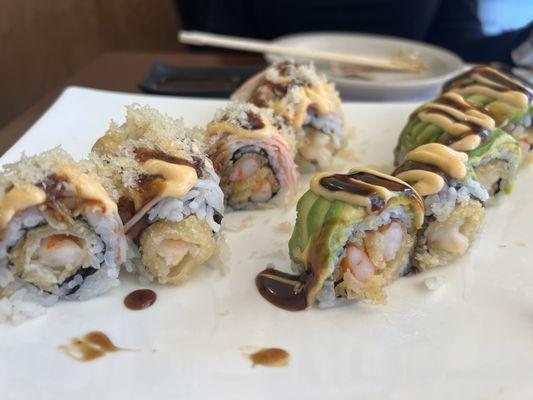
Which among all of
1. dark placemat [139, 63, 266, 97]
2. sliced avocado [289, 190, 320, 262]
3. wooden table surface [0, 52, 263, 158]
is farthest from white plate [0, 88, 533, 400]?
wooden table surface [0, 52, 263, 158]

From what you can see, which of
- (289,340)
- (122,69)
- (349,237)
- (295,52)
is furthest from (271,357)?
(122,69)

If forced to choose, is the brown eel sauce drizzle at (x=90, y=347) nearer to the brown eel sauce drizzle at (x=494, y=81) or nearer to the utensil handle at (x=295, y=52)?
the brown eel sauce drizzle at (x=494, y=81)

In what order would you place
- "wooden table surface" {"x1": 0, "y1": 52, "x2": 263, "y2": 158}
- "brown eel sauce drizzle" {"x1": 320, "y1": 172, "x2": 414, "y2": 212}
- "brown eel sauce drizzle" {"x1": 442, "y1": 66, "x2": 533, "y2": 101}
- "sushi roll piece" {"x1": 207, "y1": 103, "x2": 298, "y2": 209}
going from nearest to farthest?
1. "brown eel sauce drizzle" {"x1": 320, "y1": 172, "x2": 414, "y2": 212}
2. "sushi roll piece" {"x1": 207, "y1": 103, "x2": 298, "y2": 209}
3. "brown eel sauce drizzle" {"x1": 442, "y1": 66, "x2": 533, "y2": 101}
4. "wooden table surface" {"x1": 0, "y1": 52, "x2": 263, "y2": 158}

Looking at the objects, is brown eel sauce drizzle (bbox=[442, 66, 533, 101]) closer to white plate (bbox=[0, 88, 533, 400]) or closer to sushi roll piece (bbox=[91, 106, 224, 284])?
white plate (bbox=[0, 88, 533, 400])

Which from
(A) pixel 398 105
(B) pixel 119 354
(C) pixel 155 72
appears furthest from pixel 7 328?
(A) pixel 398 105

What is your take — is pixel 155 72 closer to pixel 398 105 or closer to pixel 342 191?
pixel 398 105

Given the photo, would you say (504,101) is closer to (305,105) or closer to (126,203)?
(305,105)

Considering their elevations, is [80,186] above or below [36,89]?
above
